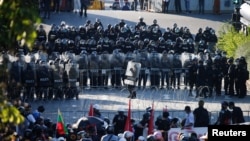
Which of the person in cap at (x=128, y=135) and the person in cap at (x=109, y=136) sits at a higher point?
the person in cap at (x=109, y=136)

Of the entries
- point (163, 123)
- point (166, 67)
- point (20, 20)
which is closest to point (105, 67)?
point (166, 67)

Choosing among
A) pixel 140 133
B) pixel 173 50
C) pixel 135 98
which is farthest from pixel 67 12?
pixel 140 133

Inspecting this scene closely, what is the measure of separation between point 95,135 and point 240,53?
522 inches

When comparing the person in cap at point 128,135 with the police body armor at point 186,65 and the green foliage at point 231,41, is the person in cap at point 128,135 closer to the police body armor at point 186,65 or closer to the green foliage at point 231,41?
the police body armor at point 186,65

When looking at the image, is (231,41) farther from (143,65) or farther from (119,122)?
(119,122)

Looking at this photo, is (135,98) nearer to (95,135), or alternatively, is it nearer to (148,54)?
(148,54)

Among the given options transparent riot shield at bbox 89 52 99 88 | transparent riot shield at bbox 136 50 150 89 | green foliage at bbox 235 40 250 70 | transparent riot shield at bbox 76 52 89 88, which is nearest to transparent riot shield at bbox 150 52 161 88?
transparent riot shield at bbox 136 50 150 89

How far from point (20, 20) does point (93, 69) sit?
22527 mm

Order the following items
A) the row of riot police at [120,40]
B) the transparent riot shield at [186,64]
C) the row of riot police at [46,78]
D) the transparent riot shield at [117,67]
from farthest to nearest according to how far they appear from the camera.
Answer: the row of riot police at [120,40], the transparent riot shield at [186,64], the transparent riot shield at [117,67], the row of riot police at [46,78]

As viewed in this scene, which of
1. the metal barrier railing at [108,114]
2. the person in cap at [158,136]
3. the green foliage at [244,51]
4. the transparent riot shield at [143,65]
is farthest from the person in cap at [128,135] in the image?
the green foliage at [244,51]

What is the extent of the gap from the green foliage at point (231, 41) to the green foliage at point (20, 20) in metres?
24.6

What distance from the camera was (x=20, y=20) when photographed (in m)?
7.55

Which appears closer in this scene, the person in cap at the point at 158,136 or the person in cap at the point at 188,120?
the person in cap at the point at 158,136

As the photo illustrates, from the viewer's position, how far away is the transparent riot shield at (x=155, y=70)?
1194 inches
